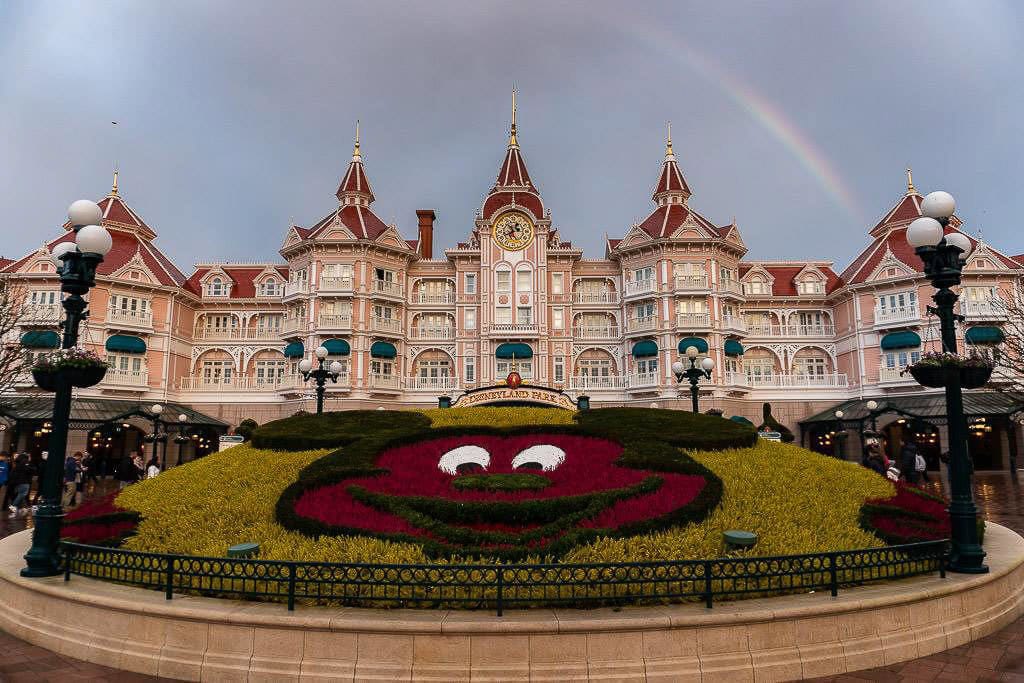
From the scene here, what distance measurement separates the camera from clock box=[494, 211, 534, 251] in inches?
1779

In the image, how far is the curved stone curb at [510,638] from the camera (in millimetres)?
6488

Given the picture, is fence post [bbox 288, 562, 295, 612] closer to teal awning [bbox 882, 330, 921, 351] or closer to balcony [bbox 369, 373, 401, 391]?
balcony [bbox 369, 373, 401, 391]

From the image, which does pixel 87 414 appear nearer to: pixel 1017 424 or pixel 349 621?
pixel 349 621

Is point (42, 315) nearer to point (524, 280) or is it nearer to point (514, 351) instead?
point (514, 351)

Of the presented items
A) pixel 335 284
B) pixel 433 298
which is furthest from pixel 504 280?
pixel 335 284

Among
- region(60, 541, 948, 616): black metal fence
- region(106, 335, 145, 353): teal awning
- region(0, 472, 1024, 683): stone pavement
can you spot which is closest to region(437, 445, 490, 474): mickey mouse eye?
region(60, 541, 948, 616): black metal fence

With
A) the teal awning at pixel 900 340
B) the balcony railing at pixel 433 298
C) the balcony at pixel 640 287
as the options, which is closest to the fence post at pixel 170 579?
the balcony at pixel 640 287

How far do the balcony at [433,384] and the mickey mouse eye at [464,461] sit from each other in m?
29.6

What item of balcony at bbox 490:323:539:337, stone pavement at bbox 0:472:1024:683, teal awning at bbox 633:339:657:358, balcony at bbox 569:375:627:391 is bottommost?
stone pavement at bbox 0:472:1024:683

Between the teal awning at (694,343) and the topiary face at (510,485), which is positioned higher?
the teal awning at (694,343)

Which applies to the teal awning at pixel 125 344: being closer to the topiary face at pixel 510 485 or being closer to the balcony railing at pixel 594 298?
the balcony railing at pixel 594 298

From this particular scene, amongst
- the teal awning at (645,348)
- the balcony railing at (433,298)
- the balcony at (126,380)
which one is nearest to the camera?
the balcony at (126,380)

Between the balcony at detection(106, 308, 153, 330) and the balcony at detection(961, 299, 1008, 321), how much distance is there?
53.2 metres

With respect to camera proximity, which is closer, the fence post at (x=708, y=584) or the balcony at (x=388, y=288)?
the fence post at (x=708, y=584)
